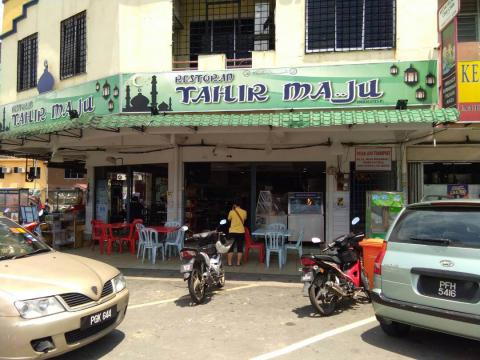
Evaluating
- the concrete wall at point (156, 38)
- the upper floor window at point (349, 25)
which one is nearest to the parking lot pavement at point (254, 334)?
the concrete wall at point (156, 38)

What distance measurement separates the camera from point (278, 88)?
32.6ft

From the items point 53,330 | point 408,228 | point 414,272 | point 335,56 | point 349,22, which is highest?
point 349,22

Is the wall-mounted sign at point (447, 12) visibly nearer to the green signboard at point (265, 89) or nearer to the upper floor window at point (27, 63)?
the green signboard at point (265, 89)

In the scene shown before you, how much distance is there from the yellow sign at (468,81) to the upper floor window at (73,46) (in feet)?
31.8

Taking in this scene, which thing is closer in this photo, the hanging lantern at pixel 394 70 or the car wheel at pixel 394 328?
the car wheel at pixel 394 328

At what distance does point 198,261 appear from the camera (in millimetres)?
6766

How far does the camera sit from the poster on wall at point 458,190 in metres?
11.1

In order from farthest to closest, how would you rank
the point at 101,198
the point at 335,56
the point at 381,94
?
the point at 101,198, the point at 335,56, the point at 381,94

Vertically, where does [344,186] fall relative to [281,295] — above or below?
above

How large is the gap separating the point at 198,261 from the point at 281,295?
1.62 m

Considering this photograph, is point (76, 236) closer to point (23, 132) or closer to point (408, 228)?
point (23, 132)

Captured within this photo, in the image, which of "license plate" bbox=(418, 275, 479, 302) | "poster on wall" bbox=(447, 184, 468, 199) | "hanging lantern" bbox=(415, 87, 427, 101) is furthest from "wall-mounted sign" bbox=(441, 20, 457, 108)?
"license plate" bbox=(418, 275, 479, 302)

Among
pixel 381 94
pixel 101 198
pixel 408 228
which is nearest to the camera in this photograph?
pixel 408 228

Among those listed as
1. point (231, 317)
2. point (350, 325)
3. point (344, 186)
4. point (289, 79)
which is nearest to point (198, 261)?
point (231, 317)
